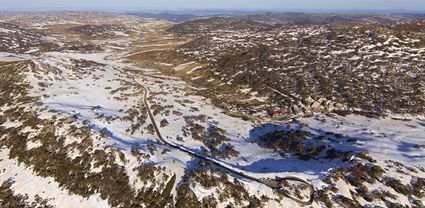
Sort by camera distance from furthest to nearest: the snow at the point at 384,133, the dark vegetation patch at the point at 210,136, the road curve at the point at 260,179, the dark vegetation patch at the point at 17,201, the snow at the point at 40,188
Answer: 1. the dark vegetation patch at the point at 210,136
2. the snow at the point at 384,133
3. the dark vegetation patch at the point at 17,201
4. the snow at the point at 40,188
5. the road curve at the point at 260,179

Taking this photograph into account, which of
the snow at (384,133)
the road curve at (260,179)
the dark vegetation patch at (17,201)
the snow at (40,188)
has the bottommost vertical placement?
the dark vegetation patch at (17,201)

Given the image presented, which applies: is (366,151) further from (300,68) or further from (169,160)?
(300,68)

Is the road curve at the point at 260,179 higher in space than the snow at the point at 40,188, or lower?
higher

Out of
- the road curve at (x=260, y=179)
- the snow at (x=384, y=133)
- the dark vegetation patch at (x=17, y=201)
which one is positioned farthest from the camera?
the snow at (x=384, y=133)

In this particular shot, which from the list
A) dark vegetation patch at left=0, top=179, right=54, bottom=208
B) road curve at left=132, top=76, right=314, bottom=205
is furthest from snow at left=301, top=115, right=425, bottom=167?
dark vegetation patch at left=0, top=179, right=54, bottom=208

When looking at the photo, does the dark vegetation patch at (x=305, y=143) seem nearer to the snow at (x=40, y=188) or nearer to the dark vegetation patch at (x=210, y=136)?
the dark vegetation patch at (x=210, y=136)

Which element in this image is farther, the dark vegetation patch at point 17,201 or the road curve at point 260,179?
the dark vegetation patch at point 17,201

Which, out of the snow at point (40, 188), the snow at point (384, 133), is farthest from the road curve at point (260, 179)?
the snow at point (40, 188)

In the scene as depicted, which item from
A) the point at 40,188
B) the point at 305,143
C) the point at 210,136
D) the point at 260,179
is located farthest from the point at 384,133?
the point at 40,188

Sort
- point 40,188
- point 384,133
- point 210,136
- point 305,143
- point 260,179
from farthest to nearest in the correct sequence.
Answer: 1. point 210,136
2. point 384,133
3. point 305,143
4. point 40,188
5. point 260,179

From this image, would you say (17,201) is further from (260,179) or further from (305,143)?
(305,143)

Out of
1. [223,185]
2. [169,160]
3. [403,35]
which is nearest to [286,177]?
[223,185]

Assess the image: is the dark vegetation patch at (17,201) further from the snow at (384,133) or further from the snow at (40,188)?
the snow at (384,133)
